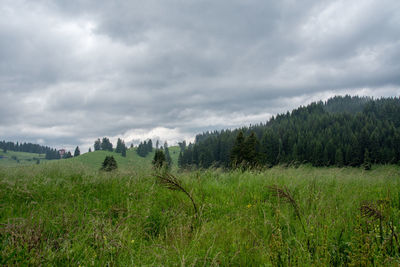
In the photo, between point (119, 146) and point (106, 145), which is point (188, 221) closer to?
point (119, 146)

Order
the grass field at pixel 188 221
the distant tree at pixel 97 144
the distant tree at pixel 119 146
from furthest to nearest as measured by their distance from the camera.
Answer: the distant tree at pixel 97 144, the distant tree at pixel 119 146, the grass field at pixel 188 221

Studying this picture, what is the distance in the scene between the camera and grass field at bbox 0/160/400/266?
2363mm

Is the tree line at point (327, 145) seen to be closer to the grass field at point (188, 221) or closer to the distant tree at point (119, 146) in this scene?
the grass field at point (188, 221)

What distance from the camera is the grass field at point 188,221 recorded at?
2.36m

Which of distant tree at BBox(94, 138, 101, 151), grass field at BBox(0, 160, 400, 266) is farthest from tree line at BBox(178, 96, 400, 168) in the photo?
distant tree at BBox(94, 138, 101, 151)

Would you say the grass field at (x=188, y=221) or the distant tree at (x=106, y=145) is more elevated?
the distant tree at (x=106, y=145)

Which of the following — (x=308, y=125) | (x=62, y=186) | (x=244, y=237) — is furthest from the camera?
(x=308, y=125)

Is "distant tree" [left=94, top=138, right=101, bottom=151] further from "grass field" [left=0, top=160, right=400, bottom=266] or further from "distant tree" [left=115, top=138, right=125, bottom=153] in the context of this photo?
"grass field" [left=0, top=160, right=400, bottom=266]

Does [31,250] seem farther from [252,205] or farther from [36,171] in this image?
[36,171]

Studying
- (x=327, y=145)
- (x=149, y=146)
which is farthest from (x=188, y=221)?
(x=149, y=146)

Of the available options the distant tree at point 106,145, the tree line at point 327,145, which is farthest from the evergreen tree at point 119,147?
the tree line at point 327,145

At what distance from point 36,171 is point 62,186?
1.71 metres

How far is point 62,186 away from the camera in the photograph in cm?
580

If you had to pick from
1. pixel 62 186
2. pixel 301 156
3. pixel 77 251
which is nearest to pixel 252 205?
pixel 77 251
